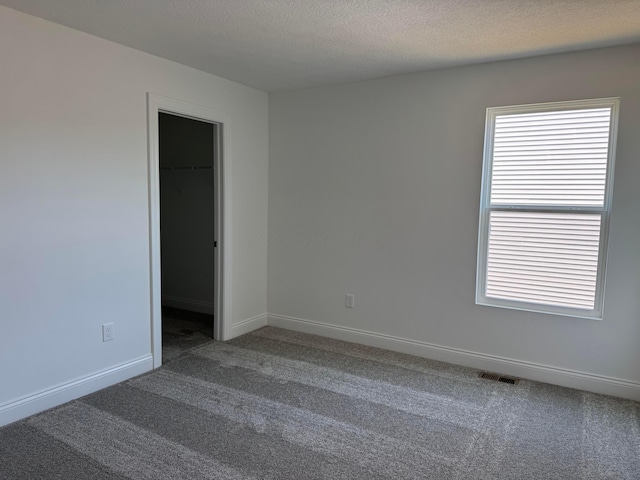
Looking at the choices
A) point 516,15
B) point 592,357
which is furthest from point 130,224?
point 592,357

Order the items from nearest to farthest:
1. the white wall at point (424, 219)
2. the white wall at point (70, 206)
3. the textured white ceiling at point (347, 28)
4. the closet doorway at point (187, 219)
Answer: the textured white ceiling at point (347, 28)
the white wall at point (70, 206)
the white wall at point (424, 219)
the closet doorway at point (187, 219)

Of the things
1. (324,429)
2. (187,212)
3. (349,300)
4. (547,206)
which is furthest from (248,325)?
(547,206)

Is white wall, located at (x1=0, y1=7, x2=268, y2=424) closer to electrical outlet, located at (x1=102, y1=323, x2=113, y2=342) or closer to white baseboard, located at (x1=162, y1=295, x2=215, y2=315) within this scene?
electrical outlet, located at (x1=102, y1=323, x2=113, y2=342)

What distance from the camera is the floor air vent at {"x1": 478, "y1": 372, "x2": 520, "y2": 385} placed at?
3.37 m

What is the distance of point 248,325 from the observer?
4.50 m

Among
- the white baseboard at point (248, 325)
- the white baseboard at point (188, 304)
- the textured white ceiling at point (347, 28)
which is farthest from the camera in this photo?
the white baseboard at point (188, 304)

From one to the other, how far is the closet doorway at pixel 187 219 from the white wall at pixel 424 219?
91cm

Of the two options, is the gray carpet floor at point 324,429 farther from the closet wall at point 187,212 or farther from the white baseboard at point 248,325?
the closet wall at point 187,212

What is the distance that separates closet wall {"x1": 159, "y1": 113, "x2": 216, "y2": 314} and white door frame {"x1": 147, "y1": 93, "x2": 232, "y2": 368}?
1.01m

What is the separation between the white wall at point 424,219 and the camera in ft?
10.1

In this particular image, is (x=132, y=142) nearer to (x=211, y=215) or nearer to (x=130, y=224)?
(x=130, y=224)

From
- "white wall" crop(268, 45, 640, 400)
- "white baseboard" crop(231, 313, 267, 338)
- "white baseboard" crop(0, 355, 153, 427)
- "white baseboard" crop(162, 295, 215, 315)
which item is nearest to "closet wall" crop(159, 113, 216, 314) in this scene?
"white baseboard" crop(162, 295, 215, 315)

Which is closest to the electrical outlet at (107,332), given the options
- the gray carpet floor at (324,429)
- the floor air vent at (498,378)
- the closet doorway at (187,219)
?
the gray carpet floor at (324,429)

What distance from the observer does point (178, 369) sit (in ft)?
11.5
